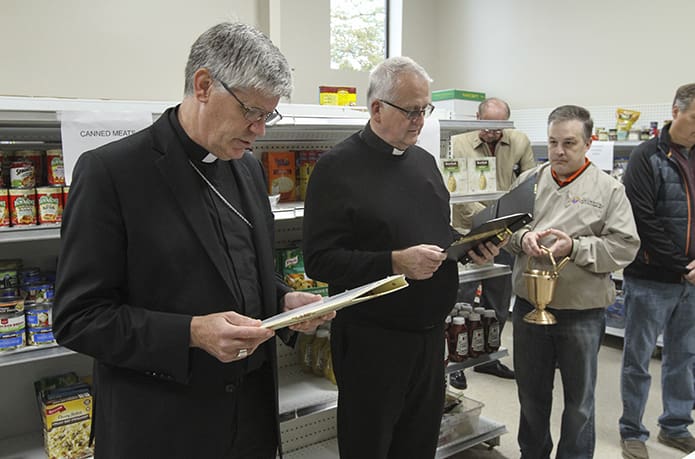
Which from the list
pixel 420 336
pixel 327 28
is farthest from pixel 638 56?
pixel 420 336

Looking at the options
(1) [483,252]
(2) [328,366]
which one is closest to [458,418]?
(2) [328,366]

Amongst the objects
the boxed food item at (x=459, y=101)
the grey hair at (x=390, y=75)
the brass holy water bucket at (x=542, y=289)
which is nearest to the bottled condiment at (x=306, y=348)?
the brass holy water bucket at (x=542, y=289)

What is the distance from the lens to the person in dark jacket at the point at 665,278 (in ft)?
9.93

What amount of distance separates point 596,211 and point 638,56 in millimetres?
3955

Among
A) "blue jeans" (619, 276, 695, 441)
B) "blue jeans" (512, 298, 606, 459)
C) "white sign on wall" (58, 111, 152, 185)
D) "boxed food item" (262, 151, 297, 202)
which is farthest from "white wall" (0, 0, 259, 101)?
"blue jeans" (619, 276, 695, 441)

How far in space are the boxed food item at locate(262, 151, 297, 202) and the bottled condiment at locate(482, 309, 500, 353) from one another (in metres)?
1.26

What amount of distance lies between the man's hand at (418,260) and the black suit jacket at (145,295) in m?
0.75

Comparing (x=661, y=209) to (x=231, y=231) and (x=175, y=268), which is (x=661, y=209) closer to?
(x=231, y=231)

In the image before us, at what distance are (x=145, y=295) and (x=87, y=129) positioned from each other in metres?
0.94

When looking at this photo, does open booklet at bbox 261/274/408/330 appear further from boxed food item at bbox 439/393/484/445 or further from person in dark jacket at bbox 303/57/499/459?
boxed food item at bbox 439/393/484/445

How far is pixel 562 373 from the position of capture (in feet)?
8.85

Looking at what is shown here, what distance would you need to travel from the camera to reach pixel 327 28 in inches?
258

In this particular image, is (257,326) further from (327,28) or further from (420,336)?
(327,28)

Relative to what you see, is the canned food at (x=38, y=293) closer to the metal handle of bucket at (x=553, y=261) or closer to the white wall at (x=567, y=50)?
the metal handle of bucket at (x=553, y=261)
